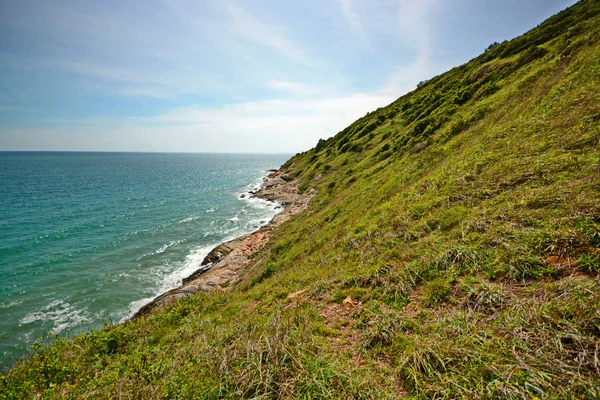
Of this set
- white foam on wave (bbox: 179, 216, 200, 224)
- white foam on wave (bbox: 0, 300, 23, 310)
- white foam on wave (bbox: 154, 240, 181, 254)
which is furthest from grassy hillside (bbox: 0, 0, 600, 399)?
white foam on wave (bbox: 179, 216, 200, 224)

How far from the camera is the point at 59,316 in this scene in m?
20.4

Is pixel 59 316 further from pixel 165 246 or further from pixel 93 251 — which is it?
pixel 165 246

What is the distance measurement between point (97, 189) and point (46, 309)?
217 feet

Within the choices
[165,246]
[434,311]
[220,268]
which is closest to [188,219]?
[165,246]

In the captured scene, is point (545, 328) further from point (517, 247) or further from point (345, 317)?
point (345, 317)

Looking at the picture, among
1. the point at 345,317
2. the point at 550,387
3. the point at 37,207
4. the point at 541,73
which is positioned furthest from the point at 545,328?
the point at 37,207

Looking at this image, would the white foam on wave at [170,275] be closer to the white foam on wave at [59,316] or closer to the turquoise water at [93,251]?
the turquoise water at [93,251]

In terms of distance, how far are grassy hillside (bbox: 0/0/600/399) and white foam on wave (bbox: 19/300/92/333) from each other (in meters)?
14.0

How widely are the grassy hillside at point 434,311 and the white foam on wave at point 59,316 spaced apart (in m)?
14.0

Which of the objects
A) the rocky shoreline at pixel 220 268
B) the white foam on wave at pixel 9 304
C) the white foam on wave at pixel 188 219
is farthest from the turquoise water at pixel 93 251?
the rocky shoreline at pixel 220 268

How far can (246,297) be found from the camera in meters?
12.7

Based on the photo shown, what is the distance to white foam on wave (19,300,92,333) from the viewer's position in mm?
19391

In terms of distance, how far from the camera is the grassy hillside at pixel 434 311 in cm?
438

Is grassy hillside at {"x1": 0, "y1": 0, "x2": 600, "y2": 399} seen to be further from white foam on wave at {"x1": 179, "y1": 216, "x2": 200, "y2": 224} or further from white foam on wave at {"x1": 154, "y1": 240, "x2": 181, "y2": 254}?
white foam on wave at {"x1": 179, "y1": 216, "x2": 200, "y2": 224}
